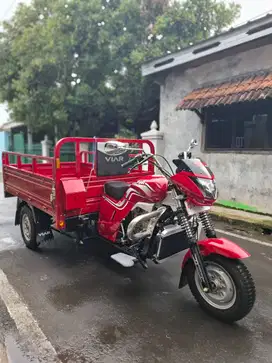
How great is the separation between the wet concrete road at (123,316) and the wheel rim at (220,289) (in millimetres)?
171

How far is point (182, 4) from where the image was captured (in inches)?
424

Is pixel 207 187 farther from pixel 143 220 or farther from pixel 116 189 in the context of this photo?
pixel 116 189

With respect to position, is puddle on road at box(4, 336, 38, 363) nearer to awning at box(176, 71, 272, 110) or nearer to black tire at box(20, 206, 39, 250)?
black tire at box(20, 206, 39, 250)

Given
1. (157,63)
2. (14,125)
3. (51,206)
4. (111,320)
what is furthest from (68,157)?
(111,320)

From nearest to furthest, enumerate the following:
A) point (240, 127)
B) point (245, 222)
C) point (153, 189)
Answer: point (153, 189), point (245, 222), point (240, 127)

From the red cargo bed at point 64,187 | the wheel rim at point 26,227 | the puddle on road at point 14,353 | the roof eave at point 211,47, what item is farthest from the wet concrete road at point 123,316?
the roof eave at point 211,47

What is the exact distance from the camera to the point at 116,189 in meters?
3.45

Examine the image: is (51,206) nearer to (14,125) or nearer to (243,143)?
(243,143)

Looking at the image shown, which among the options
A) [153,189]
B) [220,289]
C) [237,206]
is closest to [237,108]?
[237,206]

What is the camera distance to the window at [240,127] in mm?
6723

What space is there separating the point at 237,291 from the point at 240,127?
18.3 feet

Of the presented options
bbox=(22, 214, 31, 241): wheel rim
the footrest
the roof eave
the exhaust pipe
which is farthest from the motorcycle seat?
the roof eave

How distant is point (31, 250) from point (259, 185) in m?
5.21

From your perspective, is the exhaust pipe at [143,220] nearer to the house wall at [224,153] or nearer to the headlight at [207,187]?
the headlight at [207,187]
